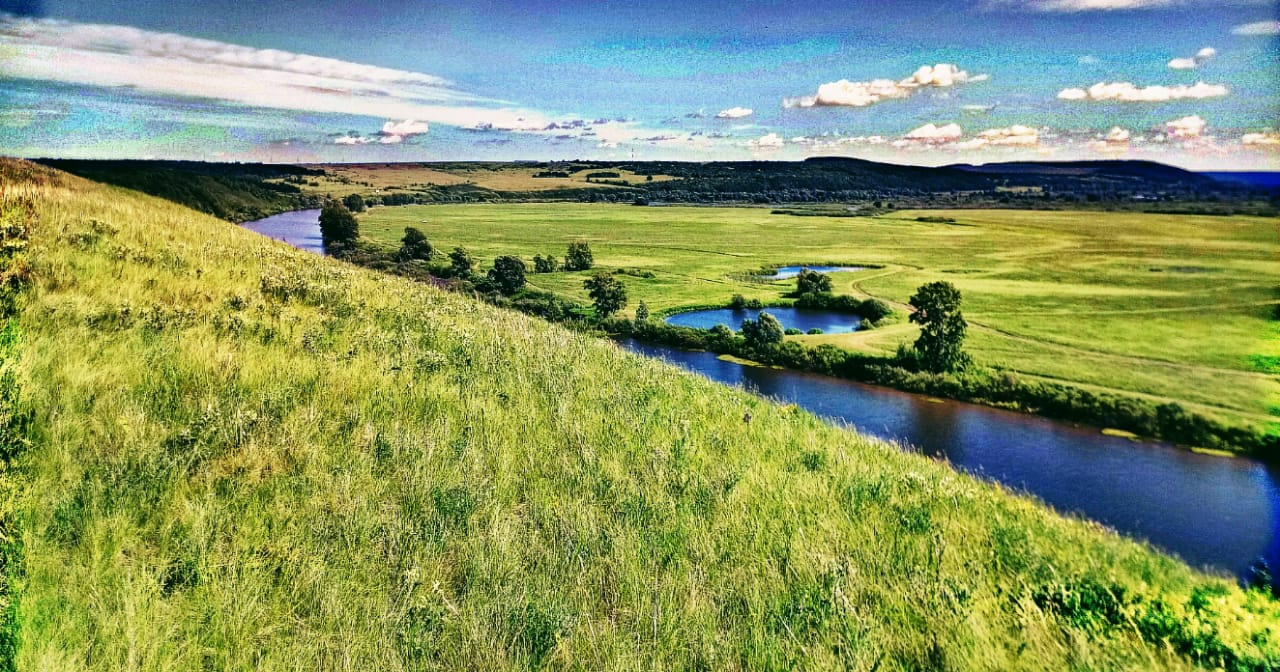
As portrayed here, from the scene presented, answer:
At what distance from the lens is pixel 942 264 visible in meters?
54.1

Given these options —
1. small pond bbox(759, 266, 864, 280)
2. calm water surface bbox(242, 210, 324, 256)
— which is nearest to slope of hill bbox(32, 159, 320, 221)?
calm water surface bbox(242, 210, 324, 256)

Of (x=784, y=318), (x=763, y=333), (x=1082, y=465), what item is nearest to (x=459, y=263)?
(x=763, y=333)

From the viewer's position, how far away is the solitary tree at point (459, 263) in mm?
37000

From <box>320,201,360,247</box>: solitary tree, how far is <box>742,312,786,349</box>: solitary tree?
3394 centimetres

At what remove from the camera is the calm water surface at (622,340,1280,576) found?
80.3ft

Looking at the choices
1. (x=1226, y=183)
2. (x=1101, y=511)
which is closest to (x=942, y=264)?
(x=1101, y=511)

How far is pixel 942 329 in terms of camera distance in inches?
1807

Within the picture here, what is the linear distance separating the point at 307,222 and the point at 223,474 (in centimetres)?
3356

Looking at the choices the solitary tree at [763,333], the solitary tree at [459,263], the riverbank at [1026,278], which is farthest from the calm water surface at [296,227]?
the solitary tree at [763,333]

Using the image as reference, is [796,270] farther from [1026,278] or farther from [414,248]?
[414,248]

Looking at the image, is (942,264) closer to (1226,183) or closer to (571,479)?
(1226,183)

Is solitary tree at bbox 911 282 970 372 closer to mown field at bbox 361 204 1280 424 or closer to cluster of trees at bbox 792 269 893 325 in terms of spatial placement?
mown field at bbox 361 204 1280 424

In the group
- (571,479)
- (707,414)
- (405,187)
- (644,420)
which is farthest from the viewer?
(405,187)

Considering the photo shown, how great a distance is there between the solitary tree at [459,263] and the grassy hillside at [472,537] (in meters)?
30.6
